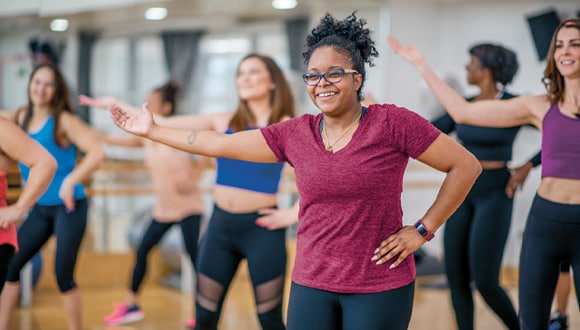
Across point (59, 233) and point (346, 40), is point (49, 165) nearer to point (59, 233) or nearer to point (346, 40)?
point (59, 233)

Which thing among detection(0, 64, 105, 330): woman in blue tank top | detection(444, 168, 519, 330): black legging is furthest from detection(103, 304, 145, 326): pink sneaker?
detection(444, 168, 519, 330): black legging

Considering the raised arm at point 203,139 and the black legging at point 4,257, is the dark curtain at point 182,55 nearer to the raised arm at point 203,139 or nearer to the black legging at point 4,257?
the black legging at point 4,257

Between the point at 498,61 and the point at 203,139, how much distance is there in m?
2.11

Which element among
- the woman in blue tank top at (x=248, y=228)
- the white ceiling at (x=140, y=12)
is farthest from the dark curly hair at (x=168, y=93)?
the woman in blue tank top at (x=248, y=228)

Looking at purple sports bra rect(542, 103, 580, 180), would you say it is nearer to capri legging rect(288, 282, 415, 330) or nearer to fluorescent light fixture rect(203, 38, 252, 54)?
capri legging rect(288, 282, 415, 330)

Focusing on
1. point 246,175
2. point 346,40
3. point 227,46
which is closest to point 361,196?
point 346,40

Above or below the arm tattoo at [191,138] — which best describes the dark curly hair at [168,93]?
above

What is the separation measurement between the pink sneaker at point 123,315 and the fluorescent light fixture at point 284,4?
3761 mm

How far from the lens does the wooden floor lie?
4.89 metres

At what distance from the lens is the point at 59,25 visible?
6.36m

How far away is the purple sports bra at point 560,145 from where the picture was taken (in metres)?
2.79

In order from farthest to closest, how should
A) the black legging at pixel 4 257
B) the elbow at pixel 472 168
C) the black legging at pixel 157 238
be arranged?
the black legging at pixel 157 238
the black legging at pixel 4 257
the elbow at pixel 472 168

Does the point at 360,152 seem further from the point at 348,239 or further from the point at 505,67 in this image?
the point at 505,67

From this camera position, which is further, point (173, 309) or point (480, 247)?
point (173, 309)
